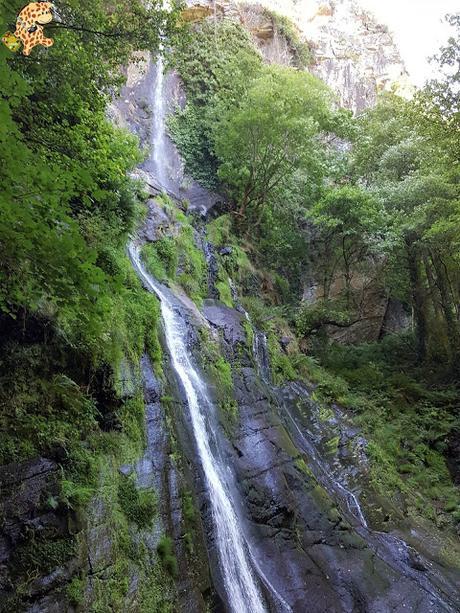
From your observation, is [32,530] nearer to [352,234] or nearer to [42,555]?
[42,555]

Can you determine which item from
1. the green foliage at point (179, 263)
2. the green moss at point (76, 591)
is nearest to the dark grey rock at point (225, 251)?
the green foliage at point (179, 263)

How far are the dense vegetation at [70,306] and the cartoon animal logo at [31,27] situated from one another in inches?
6.2

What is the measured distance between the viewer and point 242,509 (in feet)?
25.0

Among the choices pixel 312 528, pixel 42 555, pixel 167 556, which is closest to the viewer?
pixel 42 555

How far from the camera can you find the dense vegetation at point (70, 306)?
389 centimetres

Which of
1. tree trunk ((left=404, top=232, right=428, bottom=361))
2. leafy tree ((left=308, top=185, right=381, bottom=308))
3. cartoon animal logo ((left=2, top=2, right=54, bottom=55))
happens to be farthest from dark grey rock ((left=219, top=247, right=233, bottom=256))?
cartoon animal logo ((left=2, top=2, right=54, bottom=55))

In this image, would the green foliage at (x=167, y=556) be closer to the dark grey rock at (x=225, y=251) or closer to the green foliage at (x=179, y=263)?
the green foliage at (x=179, y=263)

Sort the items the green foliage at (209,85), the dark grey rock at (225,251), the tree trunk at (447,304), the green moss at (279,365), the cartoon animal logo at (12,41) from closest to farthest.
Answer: the cartoon animal logo at (12,41) → the green moss at (279,365) → the tree trunk at (447,304) → the dark grey rock at (225,251) → the green foliage at (209,85)

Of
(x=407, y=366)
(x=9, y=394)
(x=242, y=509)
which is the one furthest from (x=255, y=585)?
(x=407, y=366)

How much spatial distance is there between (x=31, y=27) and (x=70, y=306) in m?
3.96

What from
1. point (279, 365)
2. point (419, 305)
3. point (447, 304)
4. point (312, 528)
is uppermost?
point (419, 305)

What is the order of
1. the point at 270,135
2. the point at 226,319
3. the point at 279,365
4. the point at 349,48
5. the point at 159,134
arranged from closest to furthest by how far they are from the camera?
the point at 226,319
the point at 279,365
the point at 270,135
the point at 159,134
the point at 349,48

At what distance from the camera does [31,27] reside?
5746 mm

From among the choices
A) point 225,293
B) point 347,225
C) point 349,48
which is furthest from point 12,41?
point 349,48
